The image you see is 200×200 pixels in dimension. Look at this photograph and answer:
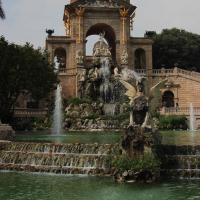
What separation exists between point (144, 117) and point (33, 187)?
570 cm

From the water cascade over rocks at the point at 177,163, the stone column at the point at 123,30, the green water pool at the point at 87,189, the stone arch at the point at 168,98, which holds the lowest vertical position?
the green water pool at the point at 87,189

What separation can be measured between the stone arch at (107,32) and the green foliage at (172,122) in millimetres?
21836

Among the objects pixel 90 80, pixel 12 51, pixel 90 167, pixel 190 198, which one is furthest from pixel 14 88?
pixel 190 198

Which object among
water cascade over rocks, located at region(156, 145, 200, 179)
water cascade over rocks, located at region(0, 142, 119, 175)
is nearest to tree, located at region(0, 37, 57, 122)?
water cascade over rocks, located at region(0, 142, 119, 175)

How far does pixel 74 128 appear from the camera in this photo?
4709 cm

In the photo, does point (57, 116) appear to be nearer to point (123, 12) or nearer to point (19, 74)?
point (19, 74)

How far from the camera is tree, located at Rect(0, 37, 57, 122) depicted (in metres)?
43.4

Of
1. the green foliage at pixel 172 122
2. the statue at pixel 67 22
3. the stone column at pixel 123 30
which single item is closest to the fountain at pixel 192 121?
the green foliage at pixel 172 122

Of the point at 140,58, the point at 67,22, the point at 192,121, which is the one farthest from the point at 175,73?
the point at 67,22

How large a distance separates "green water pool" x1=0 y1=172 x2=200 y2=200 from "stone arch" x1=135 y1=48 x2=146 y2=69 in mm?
50578

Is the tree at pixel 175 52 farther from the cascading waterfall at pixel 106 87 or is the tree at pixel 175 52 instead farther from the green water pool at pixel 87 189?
the green water pool at pixel 87 189

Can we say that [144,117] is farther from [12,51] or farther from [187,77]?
[187,77]

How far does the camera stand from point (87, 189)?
17.4 metres

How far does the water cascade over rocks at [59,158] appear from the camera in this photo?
819 inches
